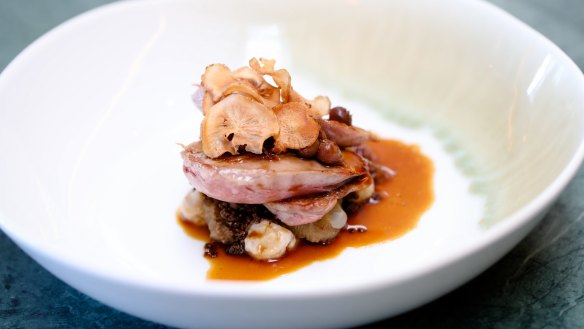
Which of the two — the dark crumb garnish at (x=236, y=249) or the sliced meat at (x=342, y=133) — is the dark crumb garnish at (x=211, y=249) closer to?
the dark crumb garnish at (x=236, y=249)

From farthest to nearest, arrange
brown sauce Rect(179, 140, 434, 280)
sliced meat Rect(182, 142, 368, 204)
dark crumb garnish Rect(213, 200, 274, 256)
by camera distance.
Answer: dark crumb garnish Rect(213, 200, 274, 256), brown sauce Rect(179, 140, 434, 280), sliced meat Rect(182, 142, 368, 204)

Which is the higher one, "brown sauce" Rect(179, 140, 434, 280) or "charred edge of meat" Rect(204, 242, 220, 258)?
"brown sauce" Rect(179, 140, 434, 280)

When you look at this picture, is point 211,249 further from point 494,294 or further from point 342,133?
point 494,294

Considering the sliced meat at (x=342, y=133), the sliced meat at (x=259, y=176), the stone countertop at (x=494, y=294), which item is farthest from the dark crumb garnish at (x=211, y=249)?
the sliced meat at (x=342, y=133)

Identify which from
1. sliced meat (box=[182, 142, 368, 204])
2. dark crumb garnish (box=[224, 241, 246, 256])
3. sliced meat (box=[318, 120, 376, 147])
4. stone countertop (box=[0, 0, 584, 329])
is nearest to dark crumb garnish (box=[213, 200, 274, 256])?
dark crumb garnish (box=[224, 241, 246, 256])

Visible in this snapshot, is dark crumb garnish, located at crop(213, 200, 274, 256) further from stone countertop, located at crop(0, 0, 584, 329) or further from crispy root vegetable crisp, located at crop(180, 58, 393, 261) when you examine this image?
stone countertop, located at crop(0, 0, 584, 329)

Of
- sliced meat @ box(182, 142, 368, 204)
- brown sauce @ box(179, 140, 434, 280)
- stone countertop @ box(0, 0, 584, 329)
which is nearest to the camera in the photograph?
stone countertop @ box(0, 0, 584, 329)

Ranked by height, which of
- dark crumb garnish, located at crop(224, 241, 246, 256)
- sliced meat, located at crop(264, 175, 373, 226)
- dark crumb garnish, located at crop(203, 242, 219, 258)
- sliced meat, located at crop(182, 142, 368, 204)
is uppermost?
sliced meat, located at crop(182, 142, 368, 204)
